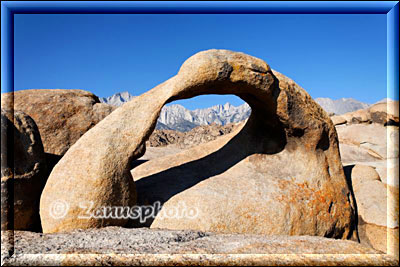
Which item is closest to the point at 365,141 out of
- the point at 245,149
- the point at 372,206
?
the point at 372,206

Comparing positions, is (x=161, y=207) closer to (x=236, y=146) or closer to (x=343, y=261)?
(x=236, y=146)

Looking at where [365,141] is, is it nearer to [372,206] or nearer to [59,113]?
[372,206]

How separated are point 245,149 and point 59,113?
314 centimetres

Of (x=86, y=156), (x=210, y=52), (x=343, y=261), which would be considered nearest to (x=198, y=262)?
(x=343, y=261)

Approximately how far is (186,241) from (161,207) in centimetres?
131

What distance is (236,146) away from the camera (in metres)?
5.41

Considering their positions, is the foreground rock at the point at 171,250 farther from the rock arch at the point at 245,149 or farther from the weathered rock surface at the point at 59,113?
the weathered rock surface at the point at 59,113

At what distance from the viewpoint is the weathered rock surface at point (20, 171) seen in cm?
310

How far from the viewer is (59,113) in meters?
5.32
